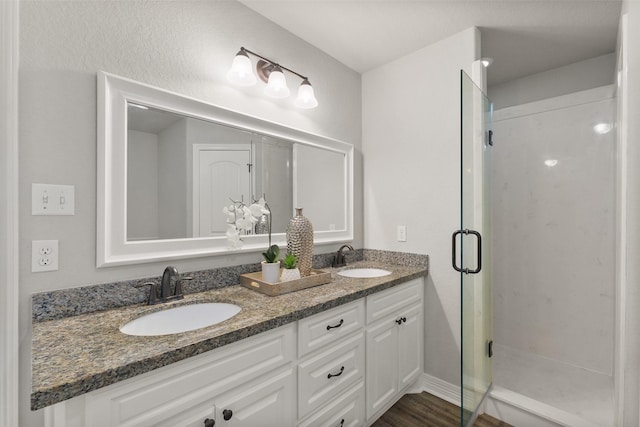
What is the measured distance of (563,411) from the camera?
1.74m

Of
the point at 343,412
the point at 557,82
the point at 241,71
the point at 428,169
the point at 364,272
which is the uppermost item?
the point at 557,82

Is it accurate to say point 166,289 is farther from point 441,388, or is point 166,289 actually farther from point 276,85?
point 441,388

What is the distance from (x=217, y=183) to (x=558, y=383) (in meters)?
2.64

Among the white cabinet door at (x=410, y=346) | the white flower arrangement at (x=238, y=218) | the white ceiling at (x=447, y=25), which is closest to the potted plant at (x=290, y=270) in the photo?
the white flower arrangement at (x=238, y=218)

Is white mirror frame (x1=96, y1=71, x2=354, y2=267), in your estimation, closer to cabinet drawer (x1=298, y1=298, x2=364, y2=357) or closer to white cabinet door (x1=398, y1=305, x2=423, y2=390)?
cabinet drawer (x1=298, y1=298, x2=364, y2=357)

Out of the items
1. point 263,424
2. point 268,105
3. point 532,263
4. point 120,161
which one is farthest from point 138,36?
point 532,263

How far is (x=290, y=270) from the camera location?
1.58 meters

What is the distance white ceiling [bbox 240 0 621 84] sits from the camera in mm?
1750

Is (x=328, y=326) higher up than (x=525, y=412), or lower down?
higher up

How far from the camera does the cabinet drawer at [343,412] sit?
1.34m

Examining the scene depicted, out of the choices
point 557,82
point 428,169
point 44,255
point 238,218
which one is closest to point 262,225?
point 238,218

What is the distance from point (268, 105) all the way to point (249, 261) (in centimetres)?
95

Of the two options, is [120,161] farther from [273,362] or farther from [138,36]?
[273,362]

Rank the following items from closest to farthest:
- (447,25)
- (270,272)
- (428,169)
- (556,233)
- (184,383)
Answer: (184,383) < (270,272) < (447,25) < (428,169) < (556,233)
